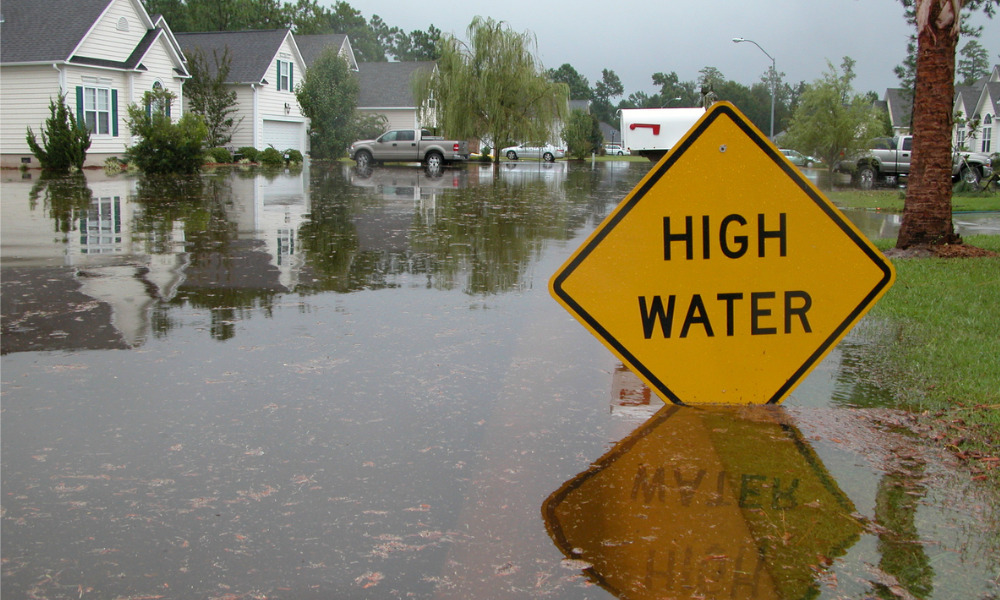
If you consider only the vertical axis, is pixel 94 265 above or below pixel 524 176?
below

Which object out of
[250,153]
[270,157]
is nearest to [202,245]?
[270,157]

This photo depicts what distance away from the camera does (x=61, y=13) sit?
3431 centimetres

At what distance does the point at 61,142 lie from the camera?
96.8 ft

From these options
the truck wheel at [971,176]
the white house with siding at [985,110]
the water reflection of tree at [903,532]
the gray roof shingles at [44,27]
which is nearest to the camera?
the water reflection of tree at [903,532]

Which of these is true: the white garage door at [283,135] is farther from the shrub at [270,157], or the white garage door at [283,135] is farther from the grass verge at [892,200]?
the grass verge at [892,200]

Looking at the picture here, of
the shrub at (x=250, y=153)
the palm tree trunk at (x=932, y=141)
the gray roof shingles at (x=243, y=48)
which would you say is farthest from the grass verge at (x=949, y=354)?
the gray roof shingles at (x=243, y=48)

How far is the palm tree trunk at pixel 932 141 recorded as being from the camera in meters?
11.5

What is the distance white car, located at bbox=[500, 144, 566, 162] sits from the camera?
68000mm

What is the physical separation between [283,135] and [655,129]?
4625 centimetres

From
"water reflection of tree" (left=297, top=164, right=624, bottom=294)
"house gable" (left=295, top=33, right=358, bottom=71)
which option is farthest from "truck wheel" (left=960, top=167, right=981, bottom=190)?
"house gable" (left=295, top=33, right=358, bottom=71)

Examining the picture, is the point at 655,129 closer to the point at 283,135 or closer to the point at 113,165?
the point at 113,165

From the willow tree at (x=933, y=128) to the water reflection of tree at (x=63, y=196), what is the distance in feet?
39.3

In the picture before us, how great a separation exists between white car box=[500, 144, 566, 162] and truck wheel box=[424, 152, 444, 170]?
63.0 ft

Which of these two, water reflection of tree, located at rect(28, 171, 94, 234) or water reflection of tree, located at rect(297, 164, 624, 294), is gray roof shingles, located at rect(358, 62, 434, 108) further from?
water reflection of tree, located at rect(297, 164, 624, 294)
